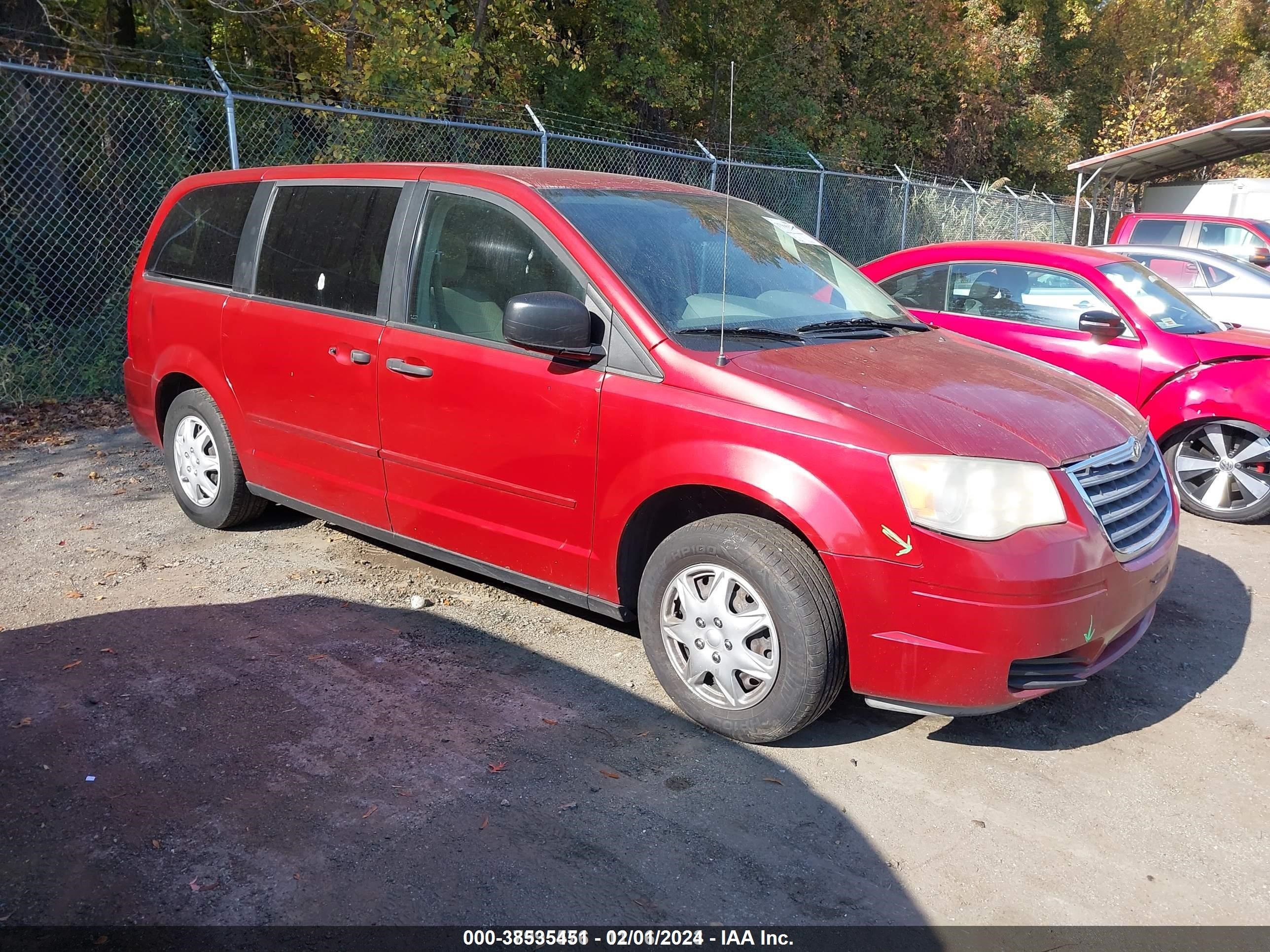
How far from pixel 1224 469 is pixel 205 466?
6.06m

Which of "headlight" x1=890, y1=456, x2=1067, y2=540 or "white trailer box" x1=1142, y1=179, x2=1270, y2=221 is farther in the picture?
"white trailer box" x1=1142, y1=179, x2=1270, y2=221

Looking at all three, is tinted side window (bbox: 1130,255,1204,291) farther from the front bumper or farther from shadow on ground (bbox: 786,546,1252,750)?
the front bumper

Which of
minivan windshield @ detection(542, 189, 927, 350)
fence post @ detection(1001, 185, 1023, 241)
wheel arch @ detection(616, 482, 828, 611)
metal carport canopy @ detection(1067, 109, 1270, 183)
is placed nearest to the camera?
wheel arch @ detection(616, 482, 828, 611)

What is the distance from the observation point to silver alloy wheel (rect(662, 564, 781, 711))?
11.2 feet

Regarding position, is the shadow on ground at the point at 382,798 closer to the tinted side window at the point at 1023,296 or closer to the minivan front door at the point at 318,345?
the minivan front door at the point at 318,345

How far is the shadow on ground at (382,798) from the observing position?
2678mm

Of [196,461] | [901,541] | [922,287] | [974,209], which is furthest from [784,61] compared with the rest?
[901,541]

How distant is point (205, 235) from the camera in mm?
5344

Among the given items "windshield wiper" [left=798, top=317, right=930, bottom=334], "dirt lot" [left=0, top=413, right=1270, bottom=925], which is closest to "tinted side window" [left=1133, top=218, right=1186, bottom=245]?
"dirt lot" [left=0, top=413, right=1270, bottom=925]

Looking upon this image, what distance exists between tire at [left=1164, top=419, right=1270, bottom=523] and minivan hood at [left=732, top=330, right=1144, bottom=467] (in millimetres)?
2717

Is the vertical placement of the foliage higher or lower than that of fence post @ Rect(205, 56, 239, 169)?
higher

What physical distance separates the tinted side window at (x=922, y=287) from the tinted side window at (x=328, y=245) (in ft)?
13.3

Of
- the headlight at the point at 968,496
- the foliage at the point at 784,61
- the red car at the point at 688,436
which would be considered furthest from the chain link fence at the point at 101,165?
the headlight at the point at 968,496

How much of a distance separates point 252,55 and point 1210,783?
1438cm
